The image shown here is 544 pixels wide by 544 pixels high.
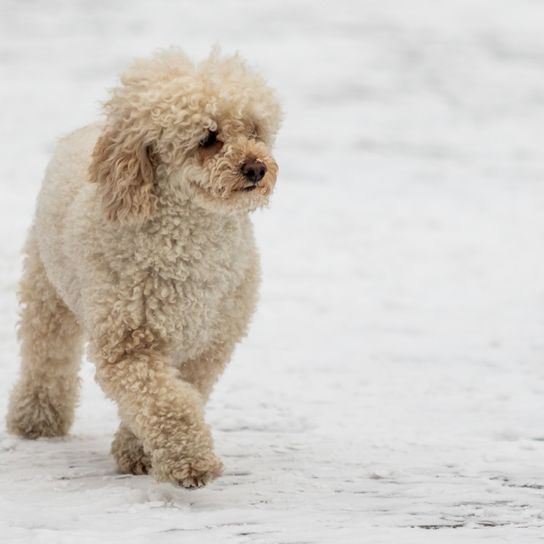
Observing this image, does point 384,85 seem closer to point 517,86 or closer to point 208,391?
point 517,86

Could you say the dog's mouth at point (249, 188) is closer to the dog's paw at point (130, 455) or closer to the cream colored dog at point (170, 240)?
the cream colored dog at point (170, 240)

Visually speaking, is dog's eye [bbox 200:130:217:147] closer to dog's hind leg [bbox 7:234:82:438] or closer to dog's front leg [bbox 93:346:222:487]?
dog's front leg [bbox 93:346:222:487]

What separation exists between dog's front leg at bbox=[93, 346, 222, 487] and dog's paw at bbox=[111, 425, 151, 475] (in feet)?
1.41

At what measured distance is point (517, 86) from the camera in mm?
18359

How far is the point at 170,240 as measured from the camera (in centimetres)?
494

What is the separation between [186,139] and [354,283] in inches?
211

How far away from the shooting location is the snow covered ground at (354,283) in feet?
15.7

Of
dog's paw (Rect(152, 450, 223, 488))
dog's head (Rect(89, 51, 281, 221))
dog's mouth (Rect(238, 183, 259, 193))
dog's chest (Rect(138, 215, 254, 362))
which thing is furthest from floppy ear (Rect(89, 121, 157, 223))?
dog's paw (Rect(152, 450, 223, 488))

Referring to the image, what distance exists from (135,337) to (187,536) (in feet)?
3.10

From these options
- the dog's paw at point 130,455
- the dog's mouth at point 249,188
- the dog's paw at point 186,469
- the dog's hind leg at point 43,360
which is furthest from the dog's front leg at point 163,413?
the dog's hind leg at point 43,360

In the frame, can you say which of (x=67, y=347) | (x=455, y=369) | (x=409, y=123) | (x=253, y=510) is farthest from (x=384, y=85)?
(x=253, y=510)

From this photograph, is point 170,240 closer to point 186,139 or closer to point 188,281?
point 188,281

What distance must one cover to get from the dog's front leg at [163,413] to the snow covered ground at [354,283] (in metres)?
0.14

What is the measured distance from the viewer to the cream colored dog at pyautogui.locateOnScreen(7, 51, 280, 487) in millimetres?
4750
